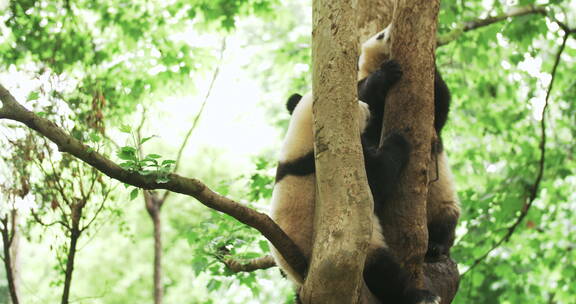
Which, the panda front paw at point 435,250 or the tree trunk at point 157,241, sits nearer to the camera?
the panda front paw at point 435,250

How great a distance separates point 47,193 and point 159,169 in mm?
2037

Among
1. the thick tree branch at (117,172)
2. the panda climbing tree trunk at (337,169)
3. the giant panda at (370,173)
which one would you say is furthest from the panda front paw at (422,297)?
the thick tree branch at (117,172)

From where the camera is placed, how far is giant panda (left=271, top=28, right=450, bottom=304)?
307cm

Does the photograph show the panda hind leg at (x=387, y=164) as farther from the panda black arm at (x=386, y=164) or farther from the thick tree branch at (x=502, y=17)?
the thick tree branch at (x=502, y=17)

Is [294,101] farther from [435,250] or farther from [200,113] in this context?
[200,113]

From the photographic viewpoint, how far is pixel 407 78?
119 inches

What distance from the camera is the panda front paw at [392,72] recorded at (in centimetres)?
304

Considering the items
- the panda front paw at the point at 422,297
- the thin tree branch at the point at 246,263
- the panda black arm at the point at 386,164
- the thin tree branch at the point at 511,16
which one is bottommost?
the panda front paw at the point at 422,297

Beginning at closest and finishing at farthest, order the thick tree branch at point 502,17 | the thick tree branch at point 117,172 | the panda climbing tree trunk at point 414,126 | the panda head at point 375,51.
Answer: the thick tree branch at point 117,172, the panda climbing tree trunk at point 414,126, the panda head at point 375,51, the thick tree branch at point 502,17

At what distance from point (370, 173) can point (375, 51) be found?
1142 mm

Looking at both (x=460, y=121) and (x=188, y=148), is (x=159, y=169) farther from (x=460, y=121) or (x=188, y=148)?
(x=188, y=148)

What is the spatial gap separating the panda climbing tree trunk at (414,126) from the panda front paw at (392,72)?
30 mm

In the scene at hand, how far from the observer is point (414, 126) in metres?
2.99

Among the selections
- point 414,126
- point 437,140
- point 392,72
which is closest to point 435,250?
point 437,140
